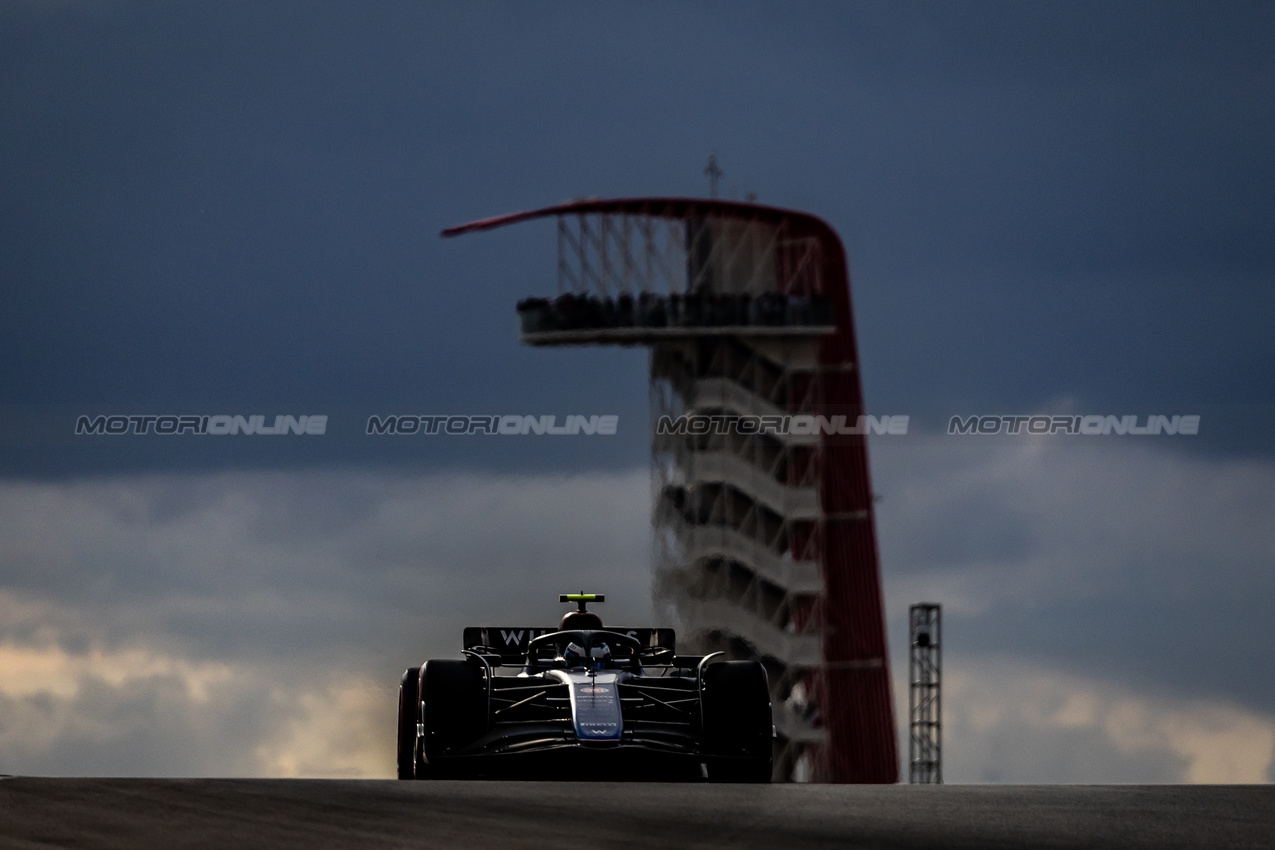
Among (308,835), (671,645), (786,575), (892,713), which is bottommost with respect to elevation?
(308,835)

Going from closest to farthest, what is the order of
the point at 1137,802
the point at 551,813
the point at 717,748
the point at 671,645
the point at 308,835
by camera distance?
the point at 308,835 → the point at 551,813 → the point at 1137,802 → the point at 717,748 → the point at 671,645

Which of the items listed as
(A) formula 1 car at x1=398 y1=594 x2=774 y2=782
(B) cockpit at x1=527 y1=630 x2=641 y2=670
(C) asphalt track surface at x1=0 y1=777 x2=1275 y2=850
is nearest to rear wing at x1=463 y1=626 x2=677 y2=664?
(B) cockpit at x1=527 y1=630 x2=641 y2=670

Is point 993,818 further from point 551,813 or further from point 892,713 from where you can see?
point 892,713

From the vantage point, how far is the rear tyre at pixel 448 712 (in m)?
18.4

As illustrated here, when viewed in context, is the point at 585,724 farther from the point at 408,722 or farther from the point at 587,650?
the point at 587,650

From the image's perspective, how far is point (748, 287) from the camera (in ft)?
221

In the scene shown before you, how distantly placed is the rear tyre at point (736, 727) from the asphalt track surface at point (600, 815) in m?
3.23

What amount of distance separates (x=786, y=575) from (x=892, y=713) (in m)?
6.32

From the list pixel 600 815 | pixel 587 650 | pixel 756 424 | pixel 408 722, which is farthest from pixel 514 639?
pixel 756 424

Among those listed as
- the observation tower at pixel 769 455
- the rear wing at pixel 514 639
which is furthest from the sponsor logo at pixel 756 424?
the rear wing at pixel 514 639

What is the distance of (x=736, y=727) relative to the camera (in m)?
18.6

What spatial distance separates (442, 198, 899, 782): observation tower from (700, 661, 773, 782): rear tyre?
4424 cm

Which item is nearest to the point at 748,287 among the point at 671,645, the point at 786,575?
the point at 786,575

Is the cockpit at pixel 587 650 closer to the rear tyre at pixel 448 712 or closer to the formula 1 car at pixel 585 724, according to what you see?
the formula 1 car at pixel 585 724
